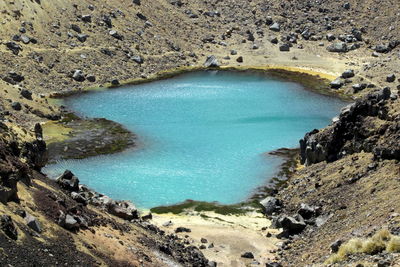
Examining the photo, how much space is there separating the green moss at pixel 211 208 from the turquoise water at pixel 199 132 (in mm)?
1225

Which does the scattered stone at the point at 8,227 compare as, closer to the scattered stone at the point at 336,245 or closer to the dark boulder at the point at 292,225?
the scattered stone at the point at 336,245

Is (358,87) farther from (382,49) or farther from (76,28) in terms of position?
(76,28)

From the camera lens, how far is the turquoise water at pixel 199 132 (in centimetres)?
6312

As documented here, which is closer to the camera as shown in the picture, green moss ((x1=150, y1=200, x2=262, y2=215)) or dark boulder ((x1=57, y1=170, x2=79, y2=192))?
dark boulder ((x1=57, y1=170, x2=79, y2=192))

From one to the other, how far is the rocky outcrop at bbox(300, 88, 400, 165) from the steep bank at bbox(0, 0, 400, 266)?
0.28 meters

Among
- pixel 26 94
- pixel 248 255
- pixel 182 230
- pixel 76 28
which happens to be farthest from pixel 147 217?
pixel 76 28

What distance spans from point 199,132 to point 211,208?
981 inches

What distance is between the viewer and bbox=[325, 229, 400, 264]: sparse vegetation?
1170 inches

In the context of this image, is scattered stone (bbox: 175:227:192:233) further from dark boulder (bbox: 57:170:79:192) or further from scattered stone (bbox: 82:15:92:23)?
scattered stone (bbox: 82:15:92:23)

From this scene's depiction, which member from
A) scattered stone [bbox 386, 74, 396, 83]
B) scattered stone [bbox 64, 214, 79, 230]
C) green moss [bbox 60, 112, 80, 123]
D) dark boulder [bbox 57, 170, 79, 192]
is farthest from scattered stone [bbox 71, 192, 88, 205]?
scattered stone [bbox 386, 74, 396, 83]

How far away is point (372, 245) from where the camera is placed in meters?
30.7

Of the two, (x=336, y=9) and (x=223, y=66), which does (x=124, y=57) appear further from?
(x=336, y=9)

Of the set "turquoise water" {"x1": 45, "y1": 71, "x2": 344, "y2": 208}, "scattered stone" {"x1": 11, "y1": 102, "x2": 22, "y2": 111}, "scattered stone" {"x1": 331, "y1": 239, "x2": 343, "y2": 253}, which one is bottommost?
"turquoise water" {"x1": 45, "y1": 71, "x2": 344, "y2": 208}

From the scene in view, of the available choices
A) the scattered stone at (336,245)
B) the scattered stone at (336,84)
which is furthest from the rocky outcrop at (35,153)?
the scattered stone at (336,84)
